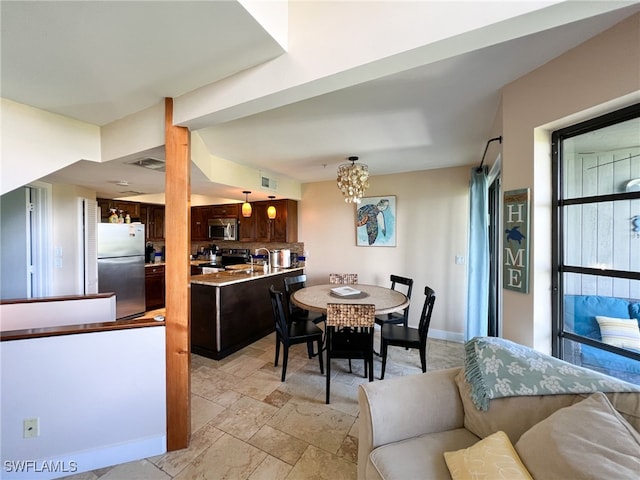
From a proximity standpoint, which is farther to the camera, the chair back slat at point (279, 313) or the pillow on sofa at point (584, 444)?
the chair back slat at point (279, 313)

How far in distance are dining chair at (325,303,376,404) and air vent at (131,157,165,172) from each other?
78.5 inches

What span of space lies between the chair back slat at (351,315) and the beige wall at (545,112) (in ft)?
3.04

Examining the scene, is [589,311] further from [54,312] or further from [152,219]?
[152,219]

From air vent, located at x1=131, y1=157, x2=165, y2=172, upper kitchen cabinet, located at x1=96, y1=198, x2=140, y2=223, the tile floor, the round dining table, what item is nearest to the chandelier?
the round dining table

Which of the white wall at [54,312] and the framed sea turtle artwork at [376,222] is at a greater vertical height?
the framed sea turtle artwork at [376,222]

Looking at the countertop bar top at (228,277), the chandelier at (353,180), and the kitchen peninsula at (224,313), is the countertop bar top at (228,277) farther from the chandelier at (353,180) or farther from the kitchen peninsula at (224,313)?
the chandelier at (353,180)

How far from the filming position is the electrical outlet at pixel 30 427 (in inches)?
57.6

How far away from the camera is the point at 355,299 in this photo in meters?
2.67

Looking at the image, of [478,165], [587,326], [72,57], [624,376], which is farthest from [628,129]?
[72,57]

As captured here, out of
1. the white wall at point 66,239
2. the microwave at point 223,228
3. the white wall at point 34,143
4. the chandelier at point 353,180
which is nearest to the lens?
the white wall at point 34,143

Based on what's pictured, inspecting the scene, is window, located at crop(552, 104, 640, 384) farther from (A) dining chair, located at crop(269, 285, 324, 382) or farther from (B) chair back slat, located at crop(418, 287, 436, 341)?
(A) dining chair, located at crop(269, 285, 324, 382)

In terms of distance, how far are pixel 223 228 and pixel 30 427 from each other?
13.2 feet

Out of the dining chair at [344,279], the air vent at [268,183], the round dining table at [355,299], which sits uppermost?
the air vent at [268,183]

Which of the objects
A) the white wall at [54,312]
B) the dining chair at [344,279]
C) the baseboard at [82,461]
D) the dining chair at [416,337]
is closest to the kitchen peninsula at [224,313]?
the white wall at [54,312]
